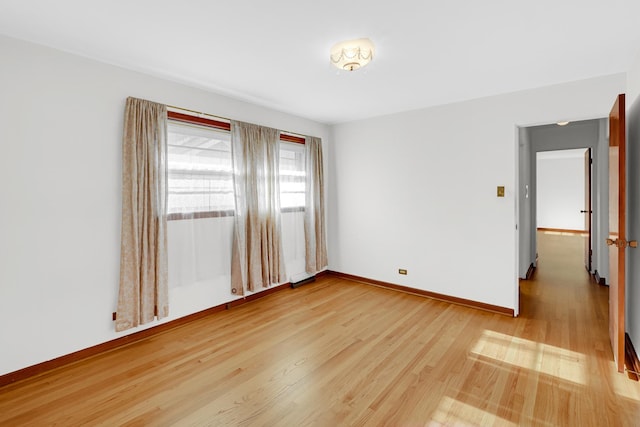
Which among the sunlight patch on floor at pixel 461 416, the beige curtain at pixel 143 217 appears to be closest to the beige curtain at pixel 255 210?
the beige curtain at pixel 143 217

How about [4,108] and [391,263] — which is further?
[391,263]

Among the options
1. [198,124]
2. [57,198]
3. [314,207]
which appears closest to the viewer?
[57,198]

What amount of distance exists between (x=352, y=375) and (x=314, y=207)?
276 centimetres

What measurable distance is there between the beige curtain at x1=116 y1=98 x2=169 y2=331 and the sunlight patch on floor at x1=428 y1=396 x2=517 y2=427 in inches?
97.7

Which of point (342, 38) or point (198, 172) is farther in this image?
point (198, 172)

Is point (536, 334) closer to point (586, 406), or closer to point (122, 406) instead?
point (586, 406)

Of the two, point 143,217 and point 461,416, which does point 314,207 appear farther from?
point 461,416

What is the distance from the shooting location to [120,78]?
2676 mm

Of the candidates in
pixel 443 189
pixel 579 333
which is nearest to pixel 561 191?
pixel 443 189

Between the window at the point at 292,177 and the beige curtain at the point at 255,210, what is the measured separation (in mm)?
204

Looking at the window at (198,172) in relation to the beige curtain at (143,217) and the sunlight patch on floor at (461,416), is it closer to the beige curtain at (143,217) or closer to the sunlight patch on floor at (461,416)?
the beige curtain at (143,217)

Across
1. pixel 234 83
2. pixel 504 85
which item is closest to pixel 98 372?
pixel 234 83

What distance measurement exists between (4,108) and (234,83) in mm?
1776

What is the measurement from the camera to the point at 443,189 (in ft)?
12.6
